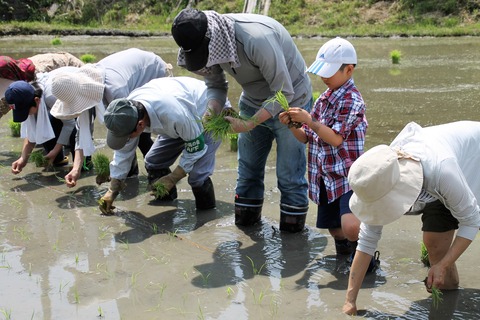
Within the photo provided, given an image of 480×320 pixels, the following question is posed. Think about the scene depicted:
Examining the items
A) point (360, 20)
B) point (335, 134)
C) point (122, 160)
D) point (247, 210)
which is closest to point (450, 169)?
point (335, 134)

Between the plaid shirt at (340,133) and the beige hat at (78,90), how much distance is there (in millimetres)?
2184

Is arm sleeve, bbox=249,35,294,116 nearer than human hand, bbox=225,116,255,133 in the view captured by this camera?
Yes

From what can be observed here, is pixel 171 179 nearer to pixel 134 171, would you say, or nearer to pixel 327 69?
pixel 134 171

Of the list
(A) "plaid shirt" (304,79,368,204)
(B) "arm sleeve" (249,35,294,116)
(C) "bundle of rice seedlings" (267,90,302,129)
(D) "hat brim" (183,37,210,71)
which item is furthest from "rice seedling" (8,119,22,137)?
(A) "plaid shirt" (304,79,368,204)

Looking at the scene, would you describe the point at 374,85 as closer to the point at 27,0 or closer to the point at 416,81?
the point at 416,81

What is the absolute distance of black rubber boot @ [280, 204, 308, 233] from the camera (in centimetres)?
470

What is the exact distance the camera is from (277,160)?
4723 mm

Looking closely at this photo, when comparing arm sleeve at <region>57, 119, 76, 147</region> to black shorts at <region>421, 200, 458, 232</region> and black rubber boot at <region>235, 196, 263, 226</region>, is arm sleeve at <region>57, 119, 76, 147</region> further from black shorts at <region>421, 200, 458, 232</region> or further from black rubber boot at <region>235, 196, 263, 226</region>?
black shorts at <region>421, 200, 458, 232</region>

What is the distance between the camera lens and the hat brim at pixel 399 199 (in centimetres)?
303

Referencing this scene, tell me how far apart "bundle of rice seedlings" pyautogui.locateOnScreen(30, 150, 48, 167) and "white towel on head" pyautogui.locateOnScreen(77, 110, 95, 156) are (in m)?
0.95

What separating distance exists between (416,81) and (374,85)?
0.78 metres

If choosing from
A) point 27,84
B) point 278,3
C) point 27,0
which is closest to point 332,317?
point 27,84

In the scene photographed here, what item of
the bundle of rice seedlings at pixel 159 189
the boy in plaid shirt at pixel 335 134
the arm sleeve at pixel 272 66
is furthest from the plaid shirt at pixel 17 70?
the boy in plaid shirt at pixel 335 134

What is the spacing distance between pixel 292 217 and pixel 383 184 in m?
1.78
